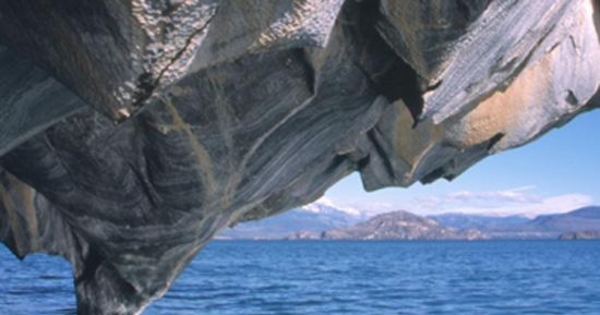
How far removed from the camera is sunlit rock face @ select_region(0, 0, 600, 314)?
5191mm

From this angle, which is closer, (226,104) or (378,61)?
(378,61)

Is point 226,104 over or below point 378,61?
below

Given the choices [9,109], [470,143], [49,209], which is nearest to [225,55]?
[9,109]

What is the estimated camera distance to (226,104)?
9609mm

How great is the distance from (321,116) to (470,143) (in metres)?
5.36

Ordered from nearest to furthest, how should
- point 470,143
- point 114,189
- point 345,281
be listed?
point 114,189 < point 470,143 < point 345,281

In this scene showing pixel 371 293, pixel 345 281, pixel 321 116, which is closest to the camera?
pixel 321 116

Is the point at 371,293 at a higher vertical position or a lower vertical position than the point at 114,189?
lower

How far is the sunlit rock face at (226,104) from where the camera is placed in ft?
17.0

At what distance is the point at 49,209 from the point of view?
52.3ft

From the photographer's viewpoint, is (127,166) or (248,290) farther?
(248,290)

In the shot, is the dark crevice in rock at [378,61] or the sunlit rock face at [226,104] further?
the dark crevice in rock at [378,61]

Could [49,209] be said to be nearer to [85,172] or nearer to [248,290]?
[85,172]

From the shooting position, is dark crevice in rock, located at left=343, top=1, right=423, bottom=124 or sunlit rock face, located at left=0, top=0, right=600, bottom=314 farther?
dark crevice in rock, located at left=343, top=1, right=423, bottom=124
